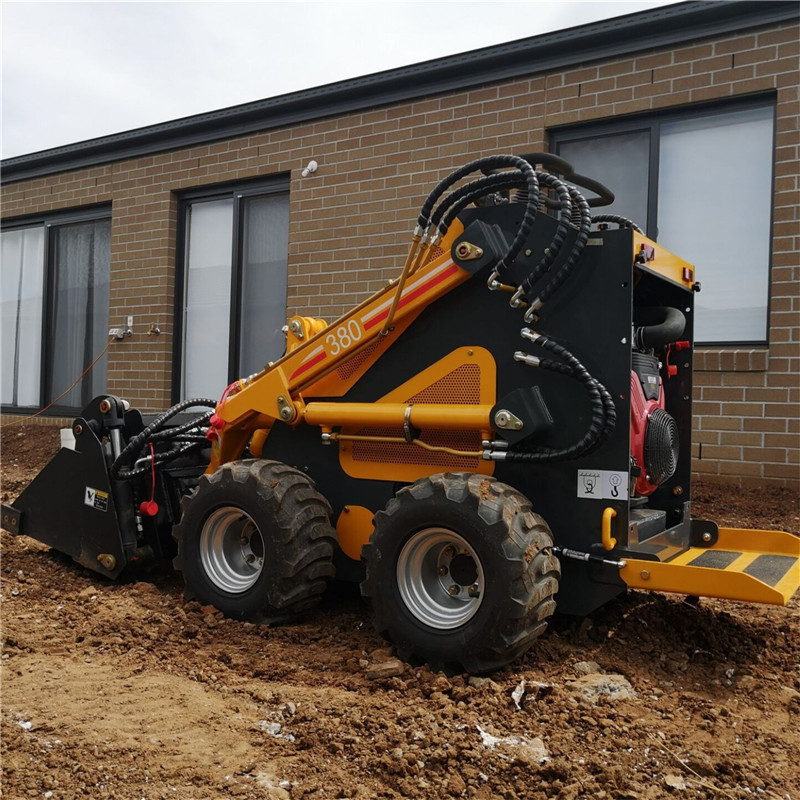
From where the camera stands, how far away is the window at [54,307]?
1143 centimetres

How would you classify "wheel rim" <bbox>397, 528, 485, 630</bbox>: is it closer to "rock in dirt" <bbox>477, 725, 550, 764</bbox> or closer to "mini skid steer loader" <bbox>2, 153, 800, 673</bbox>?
"mini skid steer loader" <bbox>2, 153, 800, 673</bbox>

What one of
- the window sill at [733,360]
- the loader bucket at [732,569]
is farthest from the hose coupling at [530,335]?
the window sill at [733,360]

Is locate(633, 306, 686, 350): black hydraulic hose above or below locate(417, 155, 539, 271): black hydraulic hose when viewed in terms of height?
below

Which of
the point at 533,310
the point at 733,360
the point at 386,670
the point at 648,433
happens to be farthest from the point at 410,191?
the point at 386,670

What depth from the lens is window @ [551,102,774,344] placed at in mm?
6699

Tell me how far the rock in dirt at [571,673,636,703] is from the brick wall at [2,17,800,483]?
3.48 meters

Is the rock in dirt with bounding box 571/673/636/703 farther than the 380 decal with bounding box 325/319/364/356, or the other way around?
the 380 decal with bounding box 325/319/364/356

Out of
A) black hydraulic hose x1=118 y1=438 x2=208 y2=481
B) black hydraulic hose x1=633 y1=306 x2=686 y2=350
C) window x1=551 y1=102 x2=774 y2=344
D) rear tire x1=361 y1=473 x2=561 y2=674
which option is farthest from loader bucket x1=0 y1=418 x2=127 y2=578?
window x1=551 y1=102 x2=774 y2=344

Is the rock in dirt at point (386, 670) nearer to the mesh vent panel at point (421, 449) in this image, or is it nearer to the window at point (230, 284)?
the mesh vent panel at point (421, 449)

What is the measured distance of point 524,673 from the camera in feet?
11.3

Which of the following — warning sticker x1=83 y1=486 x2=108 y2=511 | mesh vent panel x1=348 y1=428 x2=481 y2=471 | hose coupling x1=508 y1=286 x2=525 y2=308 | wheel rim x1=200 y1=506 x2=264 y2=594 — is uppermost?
hose coupling x1=508 y1=286 x2=525 y2=308

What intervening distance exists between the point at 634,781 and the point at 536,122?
6327 mm

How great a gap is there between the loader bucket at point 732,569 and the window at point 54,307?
9078mm

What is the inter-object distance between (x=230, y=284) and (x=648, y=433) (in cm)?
699
